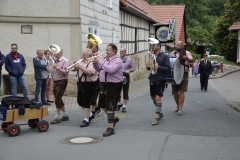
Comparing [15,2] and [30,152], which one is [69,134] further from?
[15,2]

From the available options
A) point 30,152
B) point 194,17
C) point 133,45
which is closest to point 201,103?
point 30,152

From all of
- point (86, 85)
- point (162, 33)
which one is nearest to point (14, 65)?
point (86, 85)

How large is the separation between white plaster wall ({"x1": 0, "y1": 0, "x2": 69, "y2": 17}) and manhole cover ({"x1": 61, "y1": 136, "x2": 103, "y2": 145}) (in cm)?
788

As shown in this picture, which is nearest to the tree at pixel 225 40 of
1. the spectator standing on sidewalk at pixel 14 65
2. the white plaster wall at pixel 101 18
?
the white plaster wall at pixel 101 18

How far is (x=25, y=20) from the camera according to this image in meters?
14.5

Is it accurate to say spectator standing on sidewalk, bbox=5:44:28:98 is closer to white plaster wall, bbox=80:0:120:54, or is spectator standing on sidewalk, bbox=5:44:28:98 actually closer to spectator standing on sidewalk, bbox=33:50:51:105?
spectator standing on sidewalk, bbox=33:50:51:105

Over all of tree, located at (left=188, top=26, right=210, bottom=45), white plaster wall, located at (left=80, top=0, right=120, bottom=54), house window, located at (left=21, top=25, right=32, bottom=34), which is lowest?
house window, located at (left=21, top=25, right=32, bottom=34)

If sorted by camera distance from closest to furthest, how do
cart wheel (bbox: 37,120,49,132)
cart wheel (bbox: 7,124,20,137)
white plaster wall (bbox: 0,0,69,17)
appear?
cart wheel (bbox: 7,124,20,137) < cart wheel (bbox: 37,120,49,132) < white plaster wall (bbox: 0,0,69,17)

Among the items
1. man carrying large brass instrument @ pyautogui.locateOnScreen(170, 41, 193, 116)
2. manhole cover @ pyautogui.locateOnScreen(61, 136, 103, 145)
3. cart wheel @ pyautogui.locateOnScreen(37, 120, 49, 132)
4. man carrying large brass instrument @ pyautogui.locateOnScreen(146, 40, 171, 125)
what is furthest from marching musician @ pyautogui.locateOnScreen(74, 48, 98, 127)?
man carrying large brass instrument @ pyautogui.locateOnScreen(170, 41, 193, 116)

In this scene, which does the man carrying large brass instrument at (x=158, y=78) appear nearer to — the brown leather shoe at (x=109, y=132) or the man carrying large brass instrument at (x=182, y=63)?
the man carrying large brass instrument at (x=182, y=63)

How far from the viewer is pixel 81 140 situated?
746cm

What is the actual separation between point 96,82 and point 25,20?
6.67 m

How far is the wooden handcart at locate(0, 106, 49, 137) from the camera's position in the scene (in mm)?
7711

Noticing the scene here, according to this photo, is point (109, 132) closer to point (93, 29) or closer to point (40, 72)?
point (40, 72)
